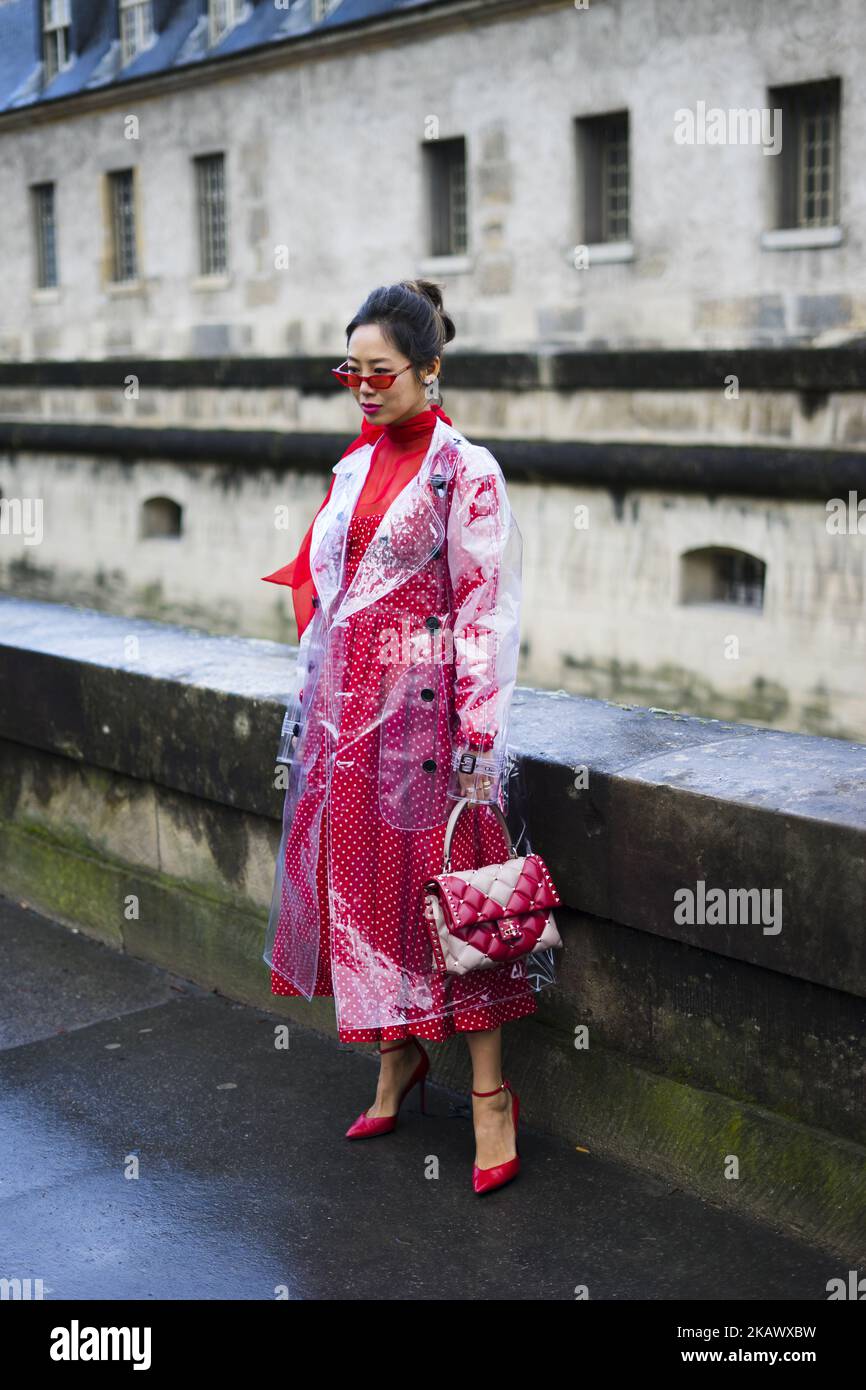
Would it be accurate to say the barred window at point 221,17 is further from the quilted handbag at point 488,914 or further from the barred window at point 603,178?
the quilted handbag at point 488,914

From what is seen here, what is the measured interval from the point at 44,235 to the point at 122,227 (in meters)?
2.21

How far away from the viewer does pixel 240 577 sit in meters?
19.9

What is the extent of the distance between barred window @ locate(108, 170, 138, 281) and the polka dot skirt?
63.4ft

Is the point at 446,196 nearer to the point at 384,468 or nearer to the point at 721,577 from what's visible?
the point at 721,577

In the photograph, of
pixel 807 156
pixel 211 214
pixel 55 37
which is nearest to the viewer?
pixel 807 156

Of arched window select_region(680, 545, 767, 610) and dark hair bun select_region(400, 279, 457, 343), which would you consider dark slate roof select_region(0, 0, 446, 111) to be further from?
dark hair bun select_region(400, 279, 457, 343)

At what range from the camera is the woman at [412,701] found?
3.38 metres

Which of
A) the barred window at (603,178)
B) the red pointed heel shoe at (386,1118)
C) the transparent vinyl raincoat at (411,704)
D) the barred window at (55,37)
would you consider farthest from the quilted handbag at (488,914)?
the barred window at (55,37)

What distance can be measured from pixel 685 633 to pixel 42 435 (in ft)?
37.4

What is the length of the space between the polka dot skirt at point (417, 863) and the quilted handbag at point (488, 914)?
11 centimetres

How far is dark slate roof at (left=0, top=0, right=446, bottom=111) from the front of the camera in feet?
58.9

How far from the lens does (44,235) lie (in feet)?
77.3

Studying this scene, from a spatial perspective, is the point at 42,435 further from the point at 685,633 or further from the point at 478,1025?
the point at 478,1025

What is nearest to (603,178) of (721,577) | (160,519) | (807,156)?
(807,156)
